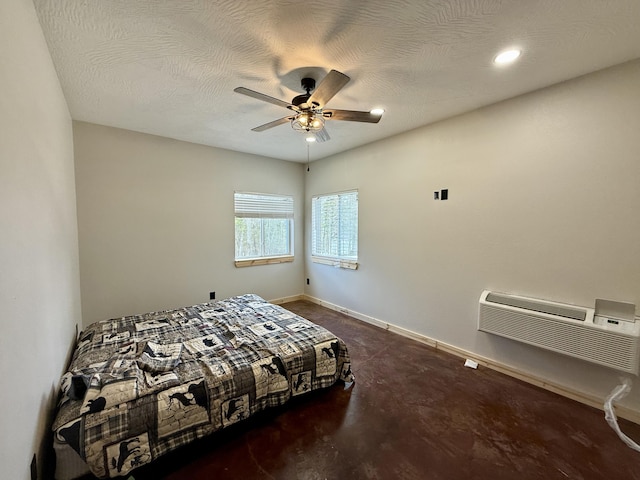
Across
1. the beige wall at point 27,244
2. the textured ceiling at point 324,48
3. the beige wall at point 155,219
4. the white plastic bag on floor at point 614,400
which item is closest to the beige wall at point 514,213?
the white plastic bag on floor at point 614,400

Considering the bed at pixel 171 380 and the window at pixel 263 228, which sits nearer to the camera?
→ the bed at pixel 171 380

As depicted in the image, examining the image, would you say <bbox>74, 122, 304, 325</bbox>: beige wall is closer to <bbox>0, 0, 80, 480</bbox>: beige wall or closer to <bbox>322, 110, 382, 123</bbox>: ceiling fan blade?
<bbox>0, 0, 80, 480</bbox>: beige wall

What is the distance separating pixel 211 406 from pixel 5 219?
1473mm

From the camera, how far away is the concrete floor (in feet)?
5.09

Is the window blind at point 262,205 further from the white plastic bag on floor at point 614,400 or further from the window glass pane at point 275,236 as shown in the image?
the white plastic bag on floor at point 614,400

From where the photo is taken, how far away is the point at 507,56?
182 cm

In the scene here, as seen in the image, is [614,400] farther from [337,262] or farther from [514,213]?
[337,262]

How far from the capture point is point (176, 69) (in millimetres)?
1968

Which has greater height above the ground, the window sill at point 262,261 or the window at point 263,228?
the window at point 263,228

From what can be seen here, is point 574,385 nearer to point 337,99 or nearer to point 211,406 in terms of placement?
point 211,406

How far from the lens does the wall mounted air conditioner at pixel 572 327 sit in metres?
1.83

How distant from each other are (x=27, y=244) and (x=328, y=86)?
1.90m

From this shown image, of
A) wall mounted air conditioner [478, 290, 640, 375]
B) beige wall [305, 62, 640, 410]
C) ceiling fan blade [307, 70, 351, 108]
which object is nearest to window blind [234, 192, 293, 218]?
beige wall [305, 62, 640, 410]

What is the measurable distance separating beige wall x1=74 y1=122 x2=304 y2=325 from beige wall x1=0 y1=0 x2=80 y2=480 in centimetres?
120
